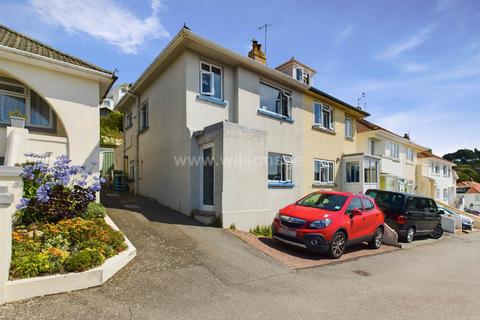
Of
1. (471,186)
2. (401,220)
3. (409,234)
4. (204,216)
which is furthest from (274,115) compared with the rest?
(471,186)

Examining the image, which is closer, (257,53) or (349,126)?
(257,53)

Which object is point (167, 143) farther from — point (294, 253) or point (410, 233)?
point (410, 233)

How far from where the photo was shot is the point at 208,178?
32.9 feet

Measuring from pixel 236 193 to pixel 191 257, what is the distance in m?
3.31

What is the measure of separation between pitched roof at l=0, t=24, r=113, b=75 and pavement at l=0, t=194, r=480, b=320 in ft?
16.7

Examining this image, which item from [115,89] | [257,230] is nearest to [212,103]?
[257,230]

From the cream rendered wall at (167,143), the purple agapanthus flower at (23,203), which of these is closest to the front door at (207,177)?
the cream rendered wall at (167,143)

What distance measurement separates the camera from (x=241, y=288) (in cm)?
524

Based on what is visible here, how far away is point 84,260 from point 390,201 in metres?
11.5

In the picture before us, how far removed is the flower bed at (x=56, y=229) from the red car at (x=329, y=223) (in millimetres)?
4322

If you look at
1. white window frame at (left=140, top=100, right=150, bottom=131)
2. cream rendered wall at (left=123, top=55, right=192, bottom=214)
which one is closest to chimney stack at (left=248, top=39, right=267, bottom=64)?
cream rendered wall at (left=123, top=55, right=192, bottom=214)

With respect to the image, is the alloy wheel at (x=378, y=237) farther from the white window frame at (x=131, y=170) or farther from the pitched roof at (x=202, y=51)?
the white window frame at (x=131, y=170)

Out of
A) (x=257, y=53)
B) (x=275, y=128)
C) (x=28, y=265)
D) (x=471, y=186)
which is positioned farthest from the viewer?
(x=471, y=186)

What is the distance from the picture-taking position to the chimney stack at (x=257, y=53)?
46.5 ft
